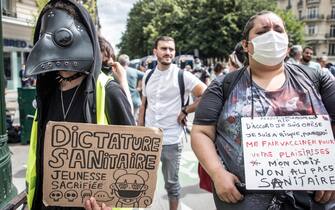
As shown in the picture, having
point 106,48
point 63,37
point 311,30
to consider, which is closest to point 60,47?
point 63,37

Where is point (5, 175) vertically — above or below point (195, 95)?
below

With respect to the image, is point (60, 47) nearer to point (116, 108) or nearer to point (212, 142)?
point (116, 108)

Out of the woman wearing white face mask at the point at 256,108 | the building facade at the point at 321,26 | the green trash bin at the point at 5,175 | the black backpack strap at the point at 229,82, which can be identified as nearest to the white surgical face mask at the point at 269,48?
the woman wearing white face mask at the point at 256,108

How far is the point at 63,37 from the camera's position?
195cm

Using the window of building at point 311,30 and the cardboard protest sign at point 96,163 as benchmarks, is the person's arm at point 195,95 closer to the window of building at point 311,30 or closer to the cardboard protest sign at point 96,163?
the cardboard protest sign at point 96,163

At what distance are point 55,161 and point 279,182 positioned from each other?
1.07 metres

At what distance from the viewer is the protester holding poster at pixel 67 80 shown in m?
1.94

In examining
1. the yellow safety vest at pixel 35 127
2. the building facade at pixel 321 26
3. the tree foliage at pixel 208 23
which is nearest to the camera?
the yellow safety vest at pixel 35 127

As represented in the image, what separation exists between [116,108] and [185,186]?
4.01 meters

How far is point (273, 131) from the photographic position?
214cm

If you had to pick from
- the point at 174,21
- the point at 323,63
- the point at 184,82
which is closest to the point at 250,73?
the point at 184,82

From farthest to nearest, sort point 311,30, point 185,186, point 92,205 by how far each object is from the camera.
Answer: point 311,30 → point 185,186 → point 92,205

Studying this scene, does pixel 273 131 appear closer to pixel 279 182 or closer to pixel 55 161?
pixel 279 182

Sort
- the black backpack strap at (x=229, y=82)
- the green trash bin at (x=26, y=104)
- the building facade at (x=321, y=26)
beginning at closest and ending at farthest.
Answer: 1. the black backpack strap at (x=229, y=82)
2. the green trash bin at (x=26, y=104)
3. the building facade at (x=321, y=26)
